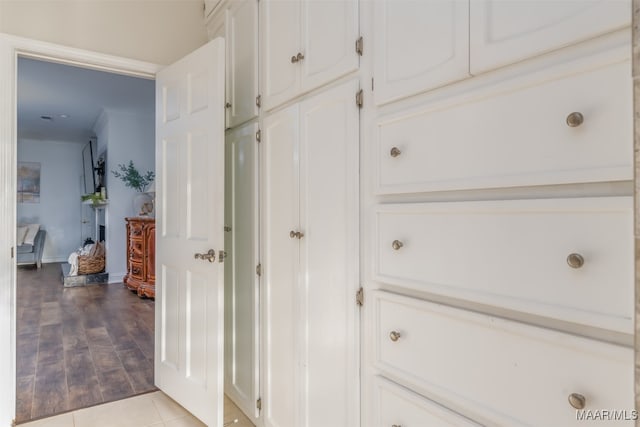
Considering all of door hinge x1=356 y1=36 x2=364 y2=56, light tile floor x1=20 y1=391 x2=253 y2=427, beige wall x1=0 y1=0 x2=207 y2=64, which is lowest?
light tile floor x1=20 y1=391 x2=253 y2=427

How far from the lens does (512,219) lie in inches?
33.5

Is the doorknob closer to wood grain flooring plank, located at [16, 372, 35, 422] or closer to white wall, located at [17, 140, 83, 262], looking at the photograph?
wood grain flooring plank, located at [16, 372, 35, 422]

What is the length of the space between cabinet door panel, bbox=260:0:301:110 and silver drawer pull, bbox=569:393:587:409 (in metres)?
1.38

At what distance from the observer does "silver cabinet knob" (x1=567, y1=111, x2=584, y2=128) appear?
733mm

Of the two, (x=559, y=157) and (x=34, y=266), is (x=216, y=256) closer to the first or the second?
(x=559, y=157)

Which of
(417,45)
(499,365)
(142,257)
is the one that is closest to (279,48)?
(417,45)

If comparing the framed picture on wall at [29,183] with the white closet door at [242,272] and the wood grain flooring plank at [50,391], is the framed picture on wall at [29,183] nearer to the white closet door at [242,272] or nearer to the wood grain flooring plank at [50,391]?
the wood grain flooring plank at [50,391]

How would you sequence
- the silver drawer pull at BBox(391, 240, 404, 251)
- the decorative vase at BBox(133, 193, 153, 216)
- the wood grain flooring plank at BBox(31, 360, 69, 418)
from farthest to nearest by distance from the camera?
the decorative vase at BBox(133, 193, 153, 216), the wood grain flooring plank at BBox(31, 360, 69, 418), the silver drawer pull at BBox(391, 240, 404, 251)

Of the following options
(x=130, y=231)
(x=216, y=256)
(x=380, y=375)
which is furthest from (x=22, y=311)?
(x=380, y=375)

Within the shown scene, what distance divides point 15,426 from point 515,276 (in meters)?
2.59

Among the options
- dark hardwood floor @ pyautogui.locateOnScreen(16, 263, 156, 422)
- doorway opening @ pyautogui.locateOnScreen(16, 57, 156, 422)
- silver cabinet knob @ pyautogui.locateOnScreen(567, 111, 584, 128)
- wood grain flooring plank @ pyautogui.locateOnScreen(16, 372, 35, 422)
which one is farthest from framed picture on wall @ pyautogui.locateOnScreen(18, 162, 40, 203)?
silver cabinet knob @ pyautogui.locateOnScreen(567, 111, 584, 128)

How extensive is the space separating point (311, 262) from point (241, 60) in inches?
49.3

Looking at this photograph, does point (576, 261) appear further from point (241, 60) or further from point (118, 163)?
point (118, 163)

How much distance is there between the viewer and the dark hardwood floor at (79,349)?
2.41 metres
